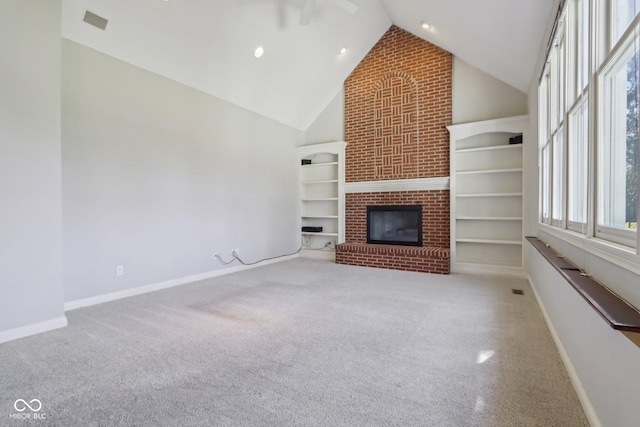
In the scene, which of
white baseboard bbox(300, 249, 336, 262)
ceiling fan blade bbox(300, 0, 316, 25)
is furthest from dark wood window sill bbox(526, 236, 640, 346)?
white baseboard bbox(300, 249, 336, 262)

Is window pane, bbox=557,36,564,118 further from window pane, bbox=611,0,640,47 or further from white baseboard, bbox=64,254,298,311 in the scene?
white baseboard, bbox=64,254,298,311

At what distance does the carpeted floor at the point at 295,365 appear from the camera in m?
1.57

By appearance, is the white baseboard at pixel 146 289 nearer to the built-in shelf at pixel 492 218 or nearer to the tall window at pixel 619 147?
the built-in shelf at pixel 492 218

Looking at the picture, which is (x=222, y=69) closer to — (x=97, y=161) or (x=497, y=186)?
(x=97, y=161)

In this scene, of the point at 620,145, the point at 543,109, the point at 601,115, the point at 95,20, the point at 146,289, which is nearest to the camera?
the point at 620,145

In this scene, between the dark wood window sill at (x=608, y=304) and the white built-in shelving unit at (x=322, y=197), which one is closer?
the dark wood window sill at (x=608, y=304)

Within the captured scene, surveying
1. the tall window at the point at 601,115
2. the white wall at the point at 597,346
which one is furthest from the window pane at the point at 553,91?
the white wall at the point at 597,346

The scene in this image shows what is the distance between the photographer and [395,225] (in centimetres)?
572

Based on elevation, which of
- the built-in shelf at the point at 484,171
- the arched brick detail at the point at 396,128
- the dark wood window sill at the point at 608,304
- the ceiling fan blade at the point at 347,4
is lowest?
the dark wood window sill at the point at 608,304

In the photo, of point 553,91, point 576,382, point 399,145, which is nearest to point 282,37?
point 399,145

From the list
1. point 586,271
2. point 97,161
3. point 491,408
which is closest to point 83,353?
point 97,161

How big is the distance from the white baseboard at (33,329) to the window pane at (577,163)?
4.20 meters

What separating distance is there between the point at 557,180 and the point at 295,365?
9.72 ft

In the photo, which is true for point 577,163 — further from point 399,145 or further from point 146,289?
point 146,289
